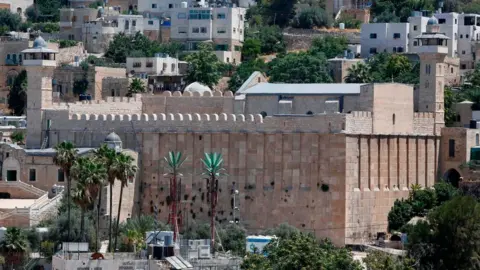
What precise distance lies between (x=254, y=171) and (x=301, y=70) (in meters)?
23.5

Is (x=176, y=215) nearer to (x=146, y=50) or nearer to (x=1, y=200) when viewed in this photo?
(x=1, y=200)

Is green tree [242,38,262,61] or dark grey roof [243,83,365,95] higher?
green tree [242,38,262,61]

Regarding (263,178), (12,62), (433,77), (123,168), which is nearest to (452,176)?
(433,77)

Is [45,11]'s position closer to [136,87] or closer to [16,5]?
[16,5]

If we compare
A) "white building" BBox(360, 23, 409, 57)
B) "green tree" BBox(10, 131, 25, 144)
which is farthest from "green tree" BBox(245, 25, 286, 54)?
"green tree" BBox(10, 131, 25, 144)

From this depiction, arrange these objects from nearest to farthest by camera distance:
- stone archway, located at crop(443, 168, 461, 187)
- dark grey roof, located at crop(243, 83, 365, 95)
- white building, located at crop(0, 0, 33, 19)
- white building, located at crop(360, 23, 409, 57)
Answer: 1. dark grey roof, located at crop(243, 83, 365, 95)
2. stone archway, located at crop(443, 168, 461, 187)
3. white building, located at crop(360, 23, 409, 57)
4. white building, located at crop(0, 0, 33, 19)

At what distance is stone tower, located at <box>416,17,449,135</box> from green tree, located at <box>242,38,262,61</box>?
33.2m

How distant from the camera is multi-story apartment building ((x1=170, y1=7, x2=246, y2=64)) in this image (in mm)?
151000

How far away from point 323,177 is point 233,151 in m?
5.24

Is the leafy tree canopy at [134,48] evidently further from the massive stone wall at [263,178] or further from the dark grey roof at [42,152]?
the massive stone wall at [263,178]

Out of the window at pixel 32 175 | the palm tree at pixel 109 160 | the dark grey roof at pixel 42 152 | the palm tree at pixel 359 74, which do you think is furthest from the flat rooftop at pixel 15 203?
the palm tree at pixel 359 74

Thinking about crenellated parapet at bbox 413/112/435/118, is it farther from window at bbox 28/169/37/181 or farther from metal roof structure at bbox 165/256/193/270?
metal roof structure at bbox 165/256/193/270

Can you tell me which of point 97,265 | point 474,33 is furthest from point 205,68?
point 97,265

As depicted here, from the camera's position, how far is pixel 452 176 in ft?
389
